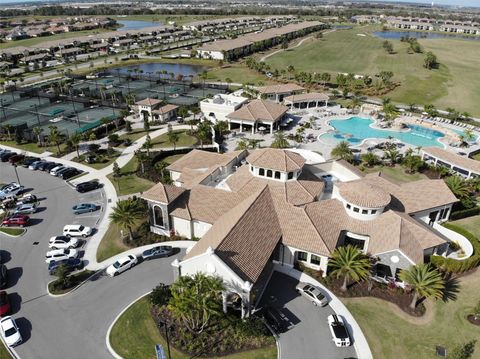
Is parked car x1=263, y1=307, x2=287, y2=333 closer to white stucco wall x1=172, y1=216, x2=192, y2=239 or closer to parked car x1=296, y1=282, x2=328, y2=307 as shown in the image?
parked car x1=296, y1=282, x2=328, y2=307

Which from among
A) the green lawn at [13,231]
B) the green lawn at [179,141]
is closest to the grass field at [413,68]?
the green lawn at [179,141]

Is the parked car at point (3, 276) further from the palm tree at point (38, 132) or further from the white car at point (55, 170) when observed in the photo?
the palm tree at point (38, 132)

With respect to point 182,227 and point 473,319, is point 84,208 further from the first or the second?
point 473,319

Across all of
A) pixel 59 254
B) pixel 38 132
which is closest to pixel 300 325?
pixel 59 254

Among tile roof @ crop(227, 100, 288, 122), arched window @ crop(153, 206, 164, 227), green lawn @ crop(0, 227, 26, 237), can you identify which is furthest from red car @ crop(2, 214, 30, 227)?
tile roof @ crop(227, 100, 288, 122)

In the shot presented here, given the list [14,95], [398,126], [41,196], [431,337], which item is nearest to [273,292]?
[431,337]

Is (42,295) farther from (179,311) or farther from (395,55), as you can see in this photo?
(395,55)
